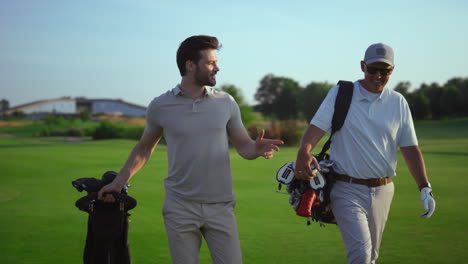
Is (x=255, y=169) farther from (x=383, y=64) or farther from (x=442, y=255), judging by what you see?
(x=383, y=64)

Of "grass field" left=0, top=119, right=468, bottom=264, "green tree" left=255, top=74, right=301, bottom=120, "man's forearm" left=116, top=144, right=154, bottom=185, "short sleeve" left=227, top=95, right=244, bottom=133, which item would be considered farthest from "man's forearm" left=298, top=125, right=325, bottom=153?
"green tree" left=255, top=74, right=301, bottom=120

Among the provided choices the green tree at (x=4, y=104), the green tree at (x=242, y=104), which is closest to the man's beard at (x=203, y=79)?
the green tree at (x=242, y=104)

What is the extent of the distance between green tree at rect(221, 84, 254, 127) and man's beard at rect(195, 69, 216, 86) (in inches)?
2745

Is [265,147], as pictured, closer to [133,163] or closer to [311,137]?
[311,137]

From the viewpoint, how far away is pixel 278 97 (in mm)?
131875

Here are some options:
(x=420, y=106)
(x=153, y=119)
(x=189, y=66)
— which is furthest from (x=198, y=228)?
(x=420, y=106)

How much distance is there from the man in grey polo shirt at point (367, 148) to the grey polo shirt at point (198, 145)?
2.50 feet

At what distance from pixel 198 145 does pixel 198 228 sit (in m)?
0.62

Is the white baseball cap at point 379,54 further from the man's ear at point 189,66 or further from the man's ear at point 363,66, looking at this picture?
the man's ear at point 189,66

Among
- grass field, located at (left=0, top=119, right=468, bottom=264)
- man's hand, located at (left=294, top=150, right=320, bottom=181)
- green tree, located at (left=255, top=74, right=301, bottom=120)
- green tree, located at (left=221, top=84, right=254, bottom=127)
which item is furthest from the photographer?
green tree, located at (left=255, top=74, right=301, bottom=120)

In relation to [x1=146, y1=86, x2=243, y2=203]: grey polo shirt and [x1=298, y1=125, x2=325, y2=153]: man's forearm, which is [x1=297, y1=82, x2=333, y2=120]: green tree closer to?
[x1=298, y1=125, x2=325, y2=153]: man's forearm

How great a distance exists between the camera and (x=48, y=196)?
14.0m

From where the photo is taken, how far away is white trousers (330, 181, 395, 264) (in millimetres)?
4582

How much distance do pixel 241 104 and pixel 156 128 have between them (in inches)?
2949
